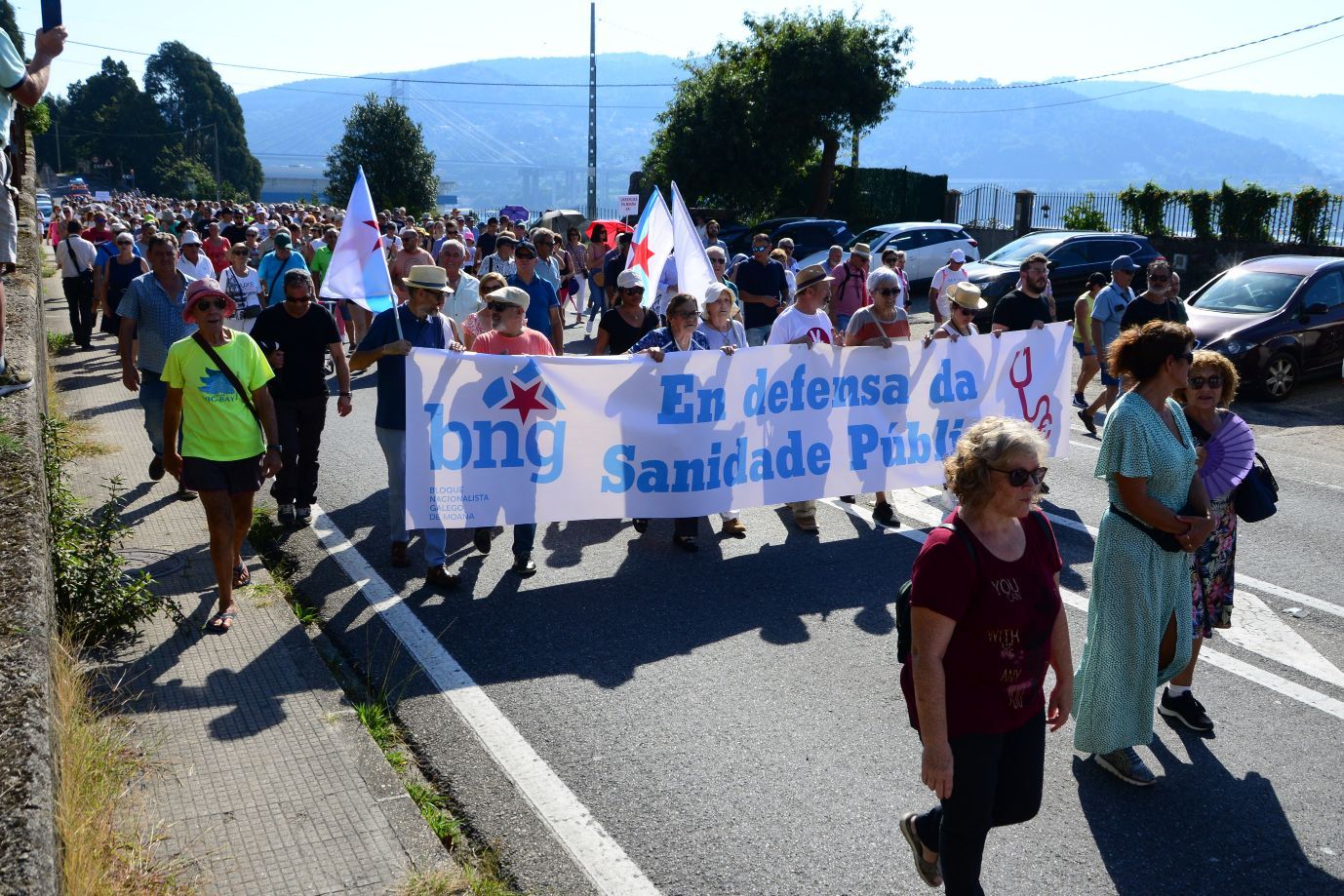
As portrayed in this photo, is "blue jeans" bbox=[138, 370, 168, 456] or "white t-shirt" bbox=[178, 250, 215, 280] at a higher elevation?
"white t-shirt" bbox=[178, 250, 215, 280]

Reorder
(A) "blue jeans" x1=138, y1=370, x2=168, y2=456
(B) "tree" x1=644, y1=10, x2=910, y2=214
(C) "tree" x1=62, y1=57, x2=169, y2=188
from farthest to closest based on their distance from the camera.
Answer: (C) "tree" x1=62, y1=57, x2=169, y2=188 < (B) "tree" x1=644, y1=10, x2=910, y2=214 < (A) "blue jeans" x1=138, y1=370, x2=168, y2=456

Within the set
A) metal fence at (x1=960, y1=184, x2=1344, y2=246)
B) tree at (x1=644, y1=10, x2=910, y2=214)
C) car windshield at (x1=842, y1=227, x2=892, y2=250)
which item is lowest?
car windshield at (x1=842, y1=227, x2=892, y2=250)

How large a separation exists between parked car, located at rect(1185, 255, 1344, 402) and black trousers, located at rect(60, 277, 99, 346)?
1511 centimetres

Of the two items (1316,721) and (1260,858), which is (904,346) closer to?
(1316,721)

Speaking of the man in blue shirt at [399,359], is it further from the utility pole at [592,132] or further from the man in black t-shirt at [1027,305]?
the utility pole at [592,132]

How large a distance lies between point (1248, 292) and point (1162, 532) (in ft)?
39.9

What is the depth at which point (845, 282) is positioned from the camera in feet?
46.1

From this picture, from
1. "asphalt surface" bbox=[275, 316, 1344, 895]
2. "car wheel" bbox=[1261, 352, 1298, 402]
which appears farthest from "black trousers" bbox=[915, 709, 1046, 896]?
"car wheel" bbox=[1261, 352, 1298, 402]

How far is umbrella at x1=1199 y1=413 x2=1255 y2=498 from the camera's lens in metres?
4.91

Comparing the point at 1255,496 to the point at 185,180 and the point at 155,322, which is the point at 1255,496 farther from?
the point at 185,180

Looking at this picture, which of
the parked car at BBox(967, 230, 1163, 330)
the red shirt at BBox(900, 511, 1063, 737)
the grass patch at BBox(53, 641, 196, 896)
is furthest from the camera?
the parked car at BBox(967, 230, 1163, 330)

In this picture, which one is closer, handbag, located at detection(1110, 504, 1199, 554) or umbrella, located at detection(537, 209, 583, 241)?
handbag, located at detection(1110, 504, 1199, 554)

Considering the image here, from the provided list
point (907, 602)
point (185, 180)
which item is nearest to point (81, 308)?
point (907, 602)

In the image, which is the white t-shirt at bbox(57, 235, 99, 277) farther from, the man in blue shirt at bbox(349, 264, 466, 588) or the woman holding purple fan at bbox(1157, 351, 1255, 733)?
the woman holding purple fan at bbox(1157, 351, 1255, 733)
